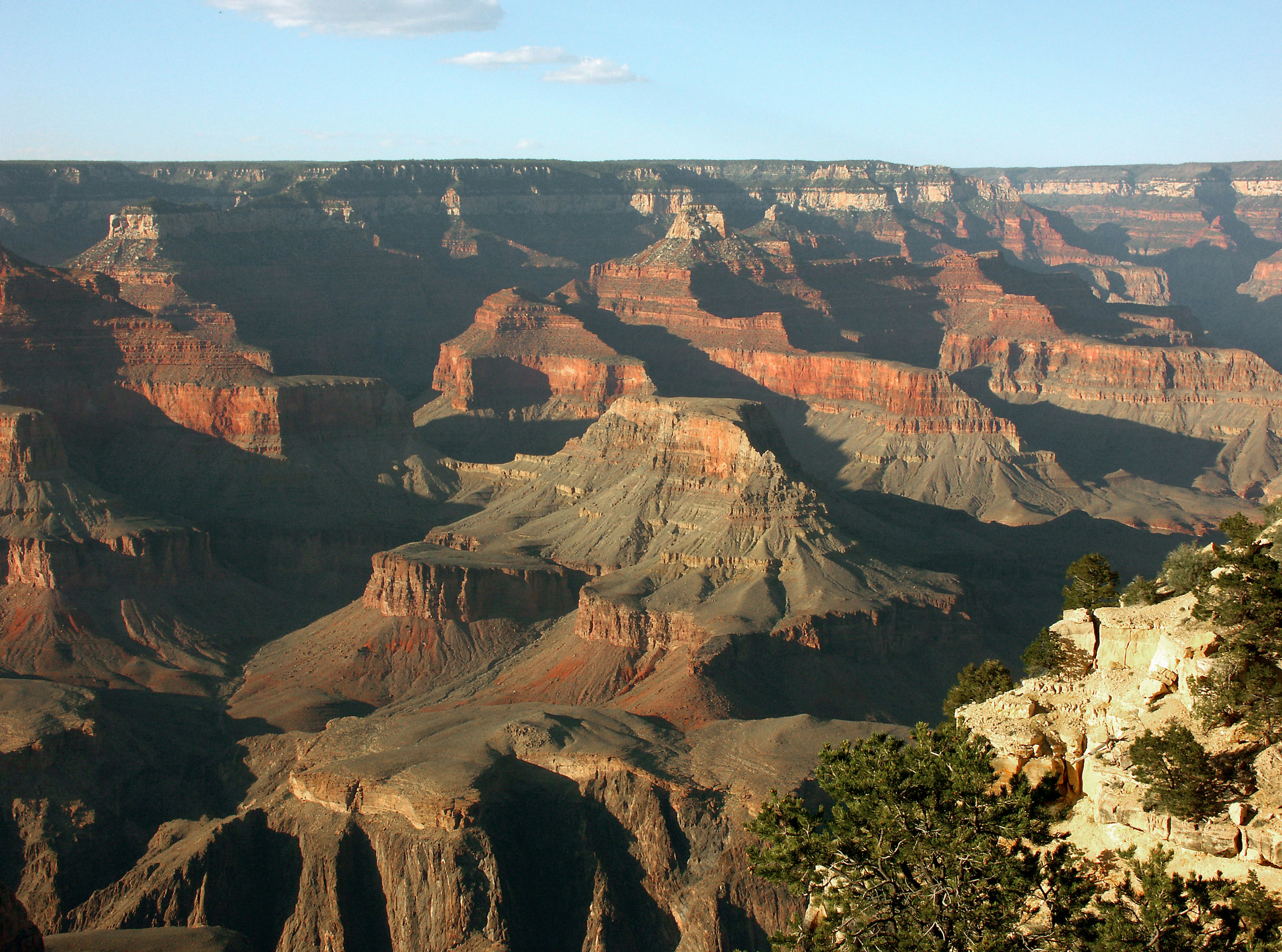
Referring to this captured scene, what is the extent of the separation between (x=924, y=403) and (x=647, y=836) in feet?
274

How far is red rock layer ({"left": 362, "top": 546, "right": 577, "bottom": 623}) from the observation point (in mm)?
79375

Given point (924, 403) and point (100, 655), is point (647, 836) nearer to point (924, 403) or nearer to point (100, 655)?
point (100, 655)

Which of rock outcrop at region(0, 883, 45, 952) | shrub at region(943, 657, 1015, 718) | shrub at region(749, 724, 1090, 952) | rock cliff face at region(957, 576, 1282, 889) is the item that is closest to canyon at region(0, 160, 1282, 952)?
rock cliff face at region(957, 576, 1282, 889)

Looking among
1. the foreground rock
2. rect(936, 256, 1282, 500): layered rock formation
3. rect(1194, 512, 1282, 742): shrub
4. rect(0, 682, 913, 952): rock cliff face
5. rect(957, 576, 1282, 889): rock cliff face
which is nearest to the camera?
rect(957, 576, 1282, 889): rock cliff face

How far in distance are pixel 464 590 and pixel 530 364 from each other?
66186 mm

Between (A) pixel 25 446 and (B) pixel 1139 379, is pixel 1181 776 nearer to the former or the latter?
(A) pixel 25 446

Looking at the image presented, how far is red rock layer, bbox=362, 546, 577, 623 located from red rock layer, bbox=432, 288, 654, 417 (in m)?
48.8

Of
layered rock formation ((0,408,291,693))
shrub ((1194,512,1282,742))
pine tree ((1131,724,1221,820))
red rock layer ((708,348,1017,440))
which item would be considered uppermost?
shrub ((1194,512,1282,742))

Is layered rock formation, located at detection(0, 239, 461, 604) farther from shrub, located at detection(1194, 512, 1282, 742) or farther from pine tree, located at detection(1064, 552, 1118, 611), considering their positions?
shrub, located at detection(1194, 512, 1282, 742)

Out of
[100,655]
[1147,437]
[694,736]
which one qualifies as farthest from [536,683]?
[1147,437]

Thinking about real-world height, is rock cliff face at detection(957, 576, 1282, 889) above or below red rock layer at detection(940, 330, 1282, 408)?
above

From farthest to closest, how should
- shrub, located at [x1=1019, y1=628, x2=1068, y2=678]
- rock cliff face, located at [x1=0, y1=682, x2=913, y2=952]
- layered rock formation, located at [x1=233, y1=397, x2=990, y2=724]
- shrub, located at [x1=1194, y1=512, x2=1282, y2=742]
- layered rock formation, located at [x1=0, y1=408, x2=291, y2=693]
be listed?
layered rock formation, located at [x1=0, y1=408, x2=291, y2=693] → layered rock formation, located at [x1=233, y1=397, x2=990, y2=724] → rock cliff face, located at [x1=0, y1=682, x2=913, y2=952] → shrub, located at [x1=1019, y1=628, x2=1068, y2=678] → shrub, located at [x1=1194, y1=512, x2=1282, y2=742]

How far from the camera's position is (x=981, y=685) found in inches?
1363

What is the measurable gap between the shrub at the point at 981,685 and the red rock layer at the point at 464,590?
1843 inches
